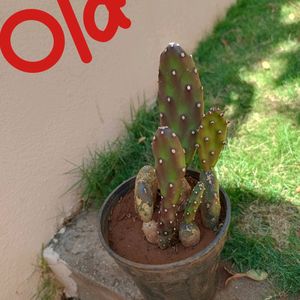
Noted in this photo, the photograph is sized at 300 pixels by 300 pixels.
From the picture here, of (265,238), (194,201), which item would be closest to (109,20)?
(194,201)

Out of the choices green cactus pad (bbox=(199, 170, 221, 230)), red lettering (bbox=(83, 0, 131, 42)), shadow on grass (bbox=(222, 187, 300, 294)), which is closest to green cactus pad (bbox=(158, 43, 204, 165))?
green cactus pad (bbox=(199, 170, 221, 230))

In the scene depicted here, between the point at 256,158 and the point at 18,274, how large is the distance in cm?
132

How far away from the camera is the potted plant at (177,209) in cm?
163

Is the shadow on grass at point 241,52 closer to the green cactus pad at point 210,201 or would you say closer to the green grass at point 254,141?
the green grass at point 254,141

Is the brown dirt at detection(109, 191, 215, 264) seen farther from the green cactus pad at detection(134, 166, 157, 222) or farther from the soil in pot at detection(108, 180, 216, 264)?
the green cactus pad at detection(134, 166, 157, 222)

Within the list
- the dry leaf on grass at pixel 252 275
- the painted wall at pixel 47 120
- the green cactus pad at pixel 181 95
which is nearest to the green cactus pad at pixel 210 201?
the green cactus pad at pixel 181 95

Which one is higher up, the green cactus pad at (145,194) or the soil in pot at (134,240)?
the green cactus pad at (145,194)

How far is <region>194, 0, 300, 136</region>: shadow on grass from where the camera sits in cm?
304

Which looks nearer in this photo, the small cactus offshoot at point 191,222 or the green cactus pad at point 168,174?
the green cactus pad at point 168,174

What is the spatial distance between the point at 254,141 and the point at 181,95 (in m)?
1.11

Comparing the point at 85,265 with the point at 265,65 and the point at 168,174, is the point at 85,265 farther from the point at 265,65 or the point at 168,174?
the point at 265,65

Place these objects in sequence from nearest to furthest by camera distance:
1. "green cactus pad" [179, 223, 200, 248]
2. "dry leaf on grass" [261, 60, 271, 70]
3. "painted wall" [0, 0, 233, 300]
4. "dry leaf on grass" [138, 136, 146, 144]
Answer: "green cactus pad" [179, 223, 200, 248], "painted wall" [0, 0, 233, 300], "dry leaf on grass" [138, 136, 146, 144], "dry leaf on grass" [261, 60, 271, 70]

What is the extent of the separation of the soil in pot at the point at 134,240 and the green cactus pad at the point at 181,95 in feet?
1.11

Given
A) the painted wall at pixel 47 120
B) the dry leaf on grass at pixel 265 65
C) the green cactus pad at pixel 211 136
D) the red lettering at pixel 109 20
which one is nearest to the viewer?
the green cactus pad at pixel 211 136
